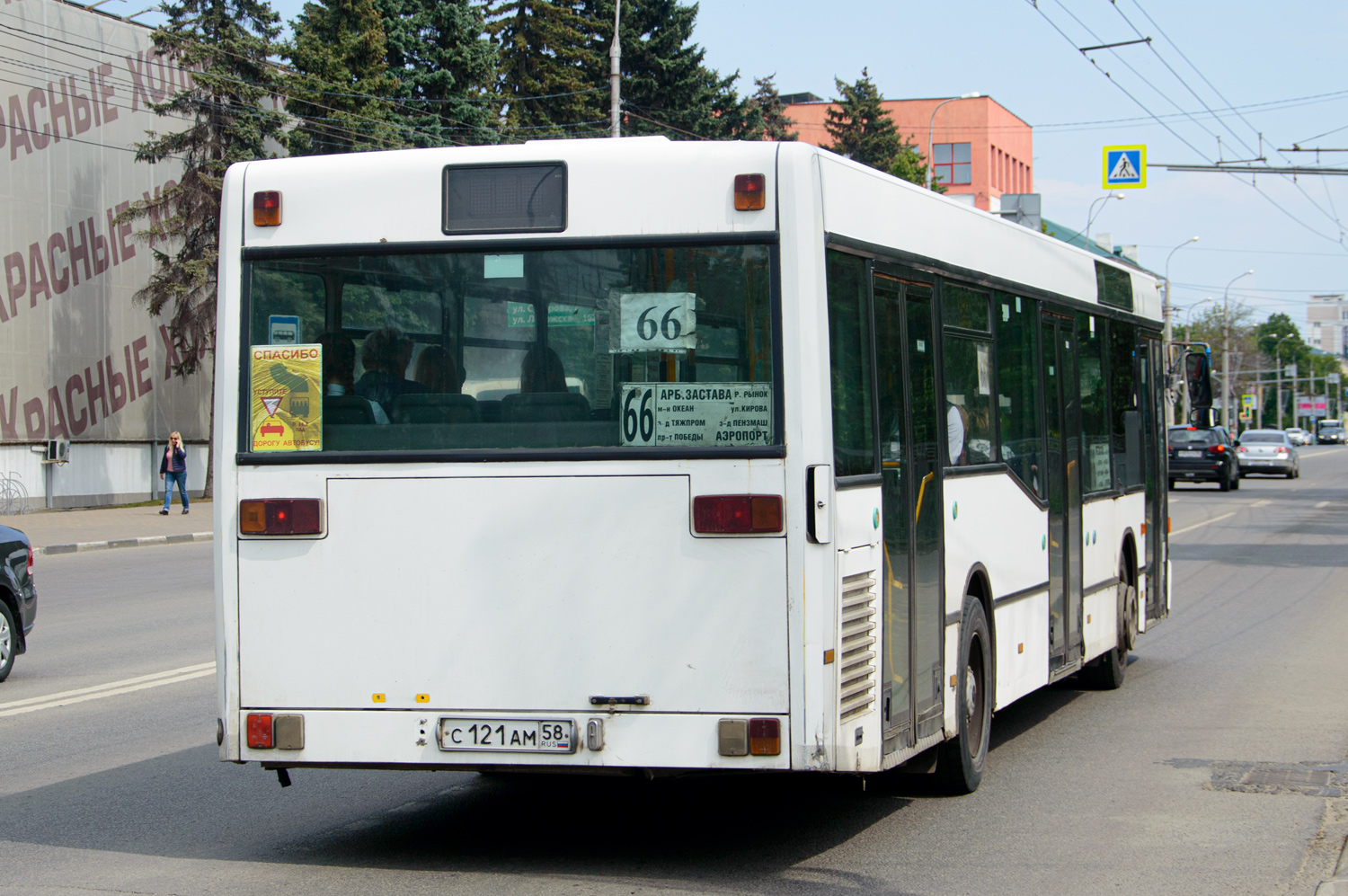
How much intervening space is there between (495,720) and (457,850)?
0.87 meters

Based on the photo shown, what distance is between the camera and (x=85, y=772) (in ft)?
24.6

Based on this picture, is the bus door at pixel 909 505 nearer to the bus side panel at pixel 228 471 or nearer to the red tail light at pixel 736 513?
the red tail light at pixel 736 513

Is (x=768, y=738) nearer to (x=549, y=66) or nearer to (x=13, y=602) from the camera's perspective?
(x=13, y=602)

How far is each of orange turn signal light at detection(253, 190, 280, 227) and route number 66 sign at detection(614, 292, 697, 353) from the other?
1.39 meters

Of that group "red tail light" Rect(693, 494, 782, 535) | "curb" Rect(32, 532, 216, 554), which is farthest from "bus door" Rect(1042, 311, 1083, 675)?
"curb" Rect(32, 532, 216, 554)

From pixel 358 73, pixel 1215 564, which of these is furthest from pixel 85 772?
pixel 358 73

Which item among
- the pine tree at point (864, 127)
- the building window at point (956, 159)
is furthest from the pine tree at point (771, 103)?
the building window at point (956, 159)

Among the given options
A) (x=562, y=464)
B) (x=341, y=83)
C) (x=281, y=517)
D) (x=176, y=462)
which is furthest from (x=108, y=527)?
(x=562, y=464)

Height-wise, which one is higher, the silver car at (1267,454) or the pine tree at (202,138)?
the pine tree at (202,138)

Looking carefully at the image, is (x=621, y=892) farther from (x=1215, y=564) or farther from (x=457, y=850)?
(x=1215, y=564)

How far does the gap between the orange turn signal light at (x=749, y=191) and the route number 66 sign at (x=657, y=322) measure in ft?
1.20

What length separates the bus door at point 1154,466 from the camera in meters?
11.3

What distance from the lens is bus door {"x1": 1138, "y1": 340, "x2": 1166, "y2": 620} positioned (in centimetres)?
1132

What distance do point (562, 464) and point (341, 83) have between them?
35193mm
